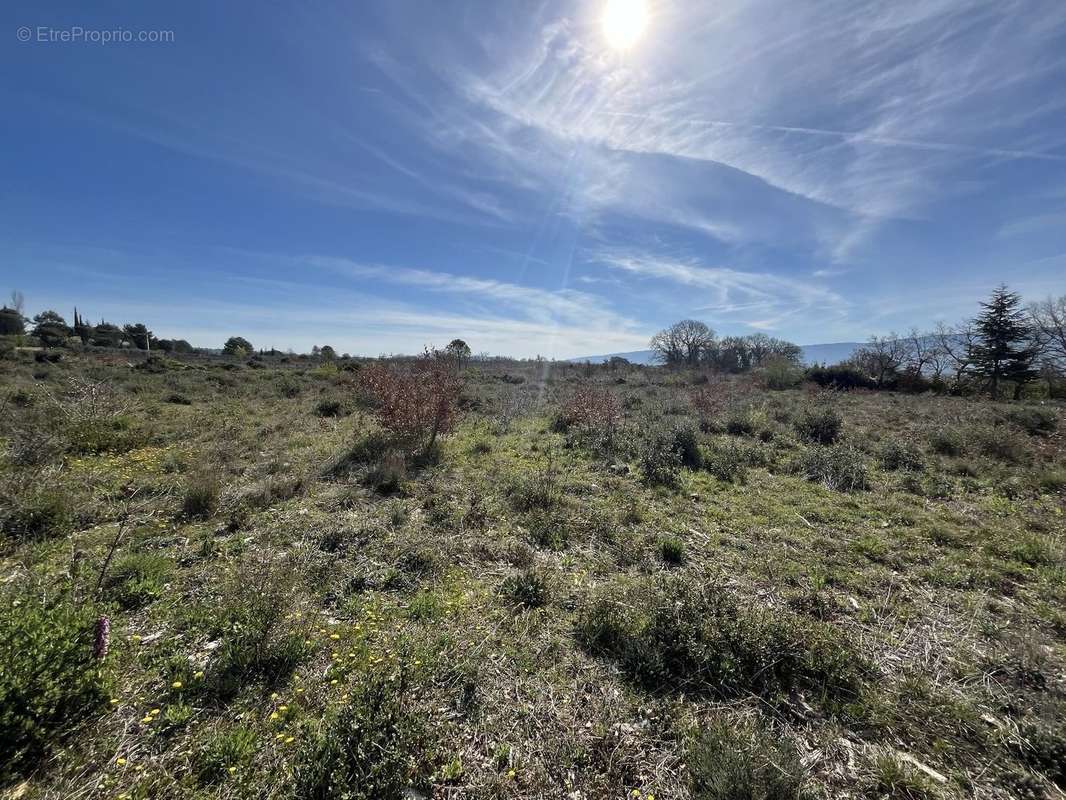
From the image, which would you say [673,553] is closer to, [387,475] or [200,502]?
[387,475]

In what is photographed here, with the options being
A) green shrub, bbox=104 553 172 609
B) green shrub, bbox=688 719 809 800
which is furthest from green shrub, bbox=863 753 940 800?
green shrub, bbox=104 553 172 609

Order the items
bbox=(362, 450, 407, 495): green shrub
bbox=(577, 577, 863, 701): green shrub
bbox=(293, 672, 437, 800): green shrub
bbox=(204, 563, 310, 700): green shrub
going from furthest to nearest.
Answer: bbox=(362, 450, 407, 495): green shrub
bbox=(577, 577, 863, 701): green shrub
bbox=(204, 563, 310, 700): green shrub
bbox=(293, 672, 437, 800): green shrub

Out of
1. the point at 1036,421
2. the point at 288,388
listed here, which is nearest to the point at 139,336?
the point at 288,388

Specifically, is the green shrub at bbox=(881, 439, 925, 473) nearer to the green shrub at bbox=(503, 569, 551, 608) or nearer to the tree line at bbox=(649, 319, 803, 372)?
the green shrub at bbox=(503, 569, 551, 608)

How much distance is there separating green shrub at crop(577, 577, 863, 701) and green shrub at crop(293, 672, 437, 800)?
155 cm

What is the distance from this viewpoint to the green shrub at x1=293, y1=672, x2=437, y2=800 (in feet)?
6.59

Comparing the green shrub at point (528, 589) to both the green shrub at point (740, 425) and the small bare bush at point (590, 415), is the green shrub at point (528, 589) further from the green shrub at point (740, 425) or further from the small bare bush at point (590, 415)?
the green shrub at point (740, 425)

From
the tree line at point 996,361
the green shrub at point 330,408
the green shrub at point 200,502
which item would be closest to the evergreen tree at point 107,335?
the green shrub at point 330,408

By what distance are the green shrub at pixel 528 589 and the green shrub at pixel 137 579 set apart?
335 cm

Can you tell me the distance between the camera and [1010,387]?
26469 mm

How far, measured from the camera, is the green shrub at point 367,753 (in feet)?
6.59

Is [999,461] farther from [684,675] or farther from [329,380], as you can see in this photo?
[329,380]

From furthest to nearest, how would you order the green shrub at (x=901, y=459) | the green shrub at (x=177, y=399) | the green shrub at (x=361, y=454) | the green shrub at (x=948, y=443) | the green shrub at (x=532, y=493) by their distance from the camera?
the green shrub at (x=177, y=399)
the green shrub at (x=948, y=443)
the green shrub at (x=901, y=459)
the green shrub at (x=361, y=454)
the green shrub at (x=532, y=493)

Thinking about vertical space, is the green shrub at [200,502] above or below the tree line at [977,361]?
below
